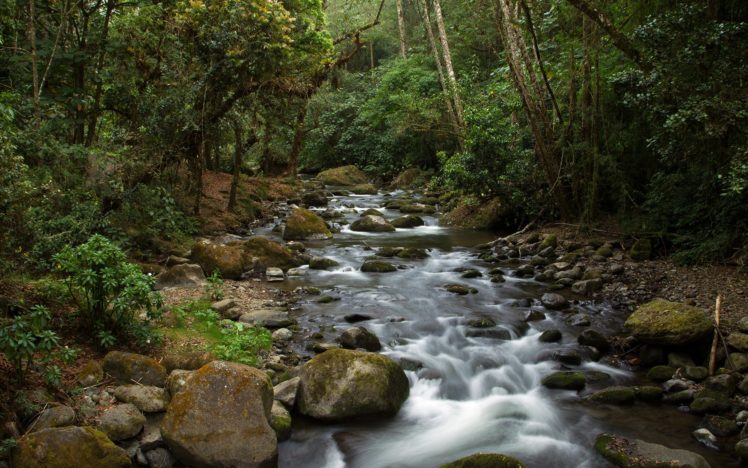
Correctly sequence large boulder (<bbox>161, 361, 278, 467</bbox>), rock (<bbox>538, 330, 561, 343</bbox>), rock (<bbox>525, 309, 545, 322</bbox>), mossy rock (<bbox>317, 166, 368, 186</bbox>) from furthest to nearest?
mossy rock (<bbox>317, 166, 368, 186</bbox>) < rock (<bbox>525, 309, 545, 322</bbox>) < rock (<bbox>538, 330, 561, 343</bbox>) < large boulder (<bbox>161, 361, 278, 467</bbox>)

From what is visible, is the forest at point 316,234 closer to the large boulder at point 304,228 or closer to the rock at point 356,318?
the large boulder at point 304,228

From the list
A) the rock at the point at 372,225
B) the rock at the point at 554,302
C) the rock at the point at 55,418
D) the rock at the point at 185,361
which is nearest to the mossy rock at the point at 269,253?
the rock at the point at 372,225

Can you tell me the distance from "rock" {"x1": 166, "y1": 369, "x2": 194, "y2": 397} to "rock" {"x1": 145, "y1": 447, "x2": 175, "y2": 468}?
656 mm

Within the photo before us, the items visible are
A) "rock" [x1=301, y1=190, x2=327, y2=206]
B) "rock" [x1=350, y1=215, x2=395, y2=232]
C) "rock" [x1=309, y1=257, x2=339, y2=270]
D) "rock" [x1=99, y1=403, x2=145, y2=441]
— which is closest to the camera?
"rock" [x1=99, y1=403, x2=145, y2=441]

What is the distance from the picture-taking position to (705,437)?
5594mm

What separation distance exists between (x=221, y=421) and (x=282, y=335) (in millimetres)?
2851

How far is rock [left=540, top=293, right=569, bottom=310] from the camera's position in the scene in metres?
9.47

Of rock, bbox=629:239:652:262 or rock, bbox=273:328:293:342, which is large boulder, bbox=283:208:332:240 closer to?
rock, bbox=273:328:293:342

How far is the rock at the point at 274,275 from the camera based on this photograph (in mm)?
11078

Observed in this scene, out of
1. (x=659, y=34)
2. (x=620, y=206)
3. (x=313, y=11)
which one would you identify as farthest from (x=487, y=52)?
(x=659, y=34)

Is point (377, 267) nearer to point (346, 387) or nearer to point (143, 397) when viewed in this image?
point (346, 387)

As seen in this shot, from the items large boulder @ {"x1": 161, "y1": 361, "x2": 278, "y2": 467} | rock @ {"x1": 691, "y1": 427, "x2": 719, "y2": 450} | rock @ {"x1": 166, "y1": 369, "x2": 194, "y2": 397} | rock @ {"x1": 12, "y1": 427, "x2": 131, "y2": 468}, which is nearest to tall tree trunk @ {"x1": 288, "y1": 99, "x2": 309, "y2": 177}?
rock @ {"x1": 166, "y1": 369, "x2": 194, "y2": 397}

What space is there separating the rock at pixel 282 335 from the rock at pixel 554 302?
4.58 meters

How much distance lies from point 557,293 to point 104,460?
315 inches
